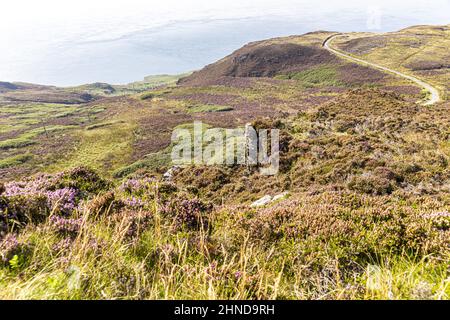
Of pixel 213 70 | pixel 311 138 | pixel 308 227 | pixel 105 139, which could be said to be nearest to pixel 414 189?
pixel 308 227

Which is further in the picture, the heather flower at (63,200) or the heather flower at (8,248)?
Result: the heather flower at (63,200)

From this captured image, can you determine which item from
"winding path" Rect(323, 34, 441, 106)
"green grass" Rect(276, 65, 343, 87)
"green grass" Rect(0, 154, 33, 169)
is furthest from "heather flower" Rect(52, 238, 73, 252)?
"green grass" Rect(276, 65, 343, 87)

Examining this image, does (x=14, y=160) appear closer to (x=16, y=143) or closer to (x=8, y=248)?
(x=16, y=143)

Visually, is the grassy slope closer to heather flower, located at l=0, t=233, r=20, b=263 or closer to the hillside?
the hillside

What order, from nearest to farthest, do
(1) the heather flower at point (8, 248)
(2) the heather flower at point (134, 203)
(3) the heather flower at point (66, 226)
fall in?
(1) the heather flower at point (8, 248)
(3) the heather flower at point (66, 226)
(2) the heather flower at point (134, 203)

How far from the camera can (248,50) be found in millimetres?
130000

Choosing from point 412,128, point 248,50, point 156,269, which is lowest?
point 412,128

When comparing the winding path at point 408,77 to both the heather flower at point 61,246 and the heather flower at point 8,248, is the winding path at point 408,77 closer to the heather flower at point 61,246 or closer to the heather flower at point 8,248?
the heather flower at point 61,246

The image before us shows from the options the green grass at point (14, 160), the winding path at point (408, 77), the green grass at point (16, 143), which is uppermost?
the winding path at point (408, 77)

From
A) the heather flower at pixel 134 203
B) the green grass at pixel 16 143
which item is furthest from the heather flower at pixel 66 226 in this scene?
the green grass at pixel 16 143

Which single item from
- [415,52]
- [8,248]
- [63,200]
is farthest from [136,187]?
[415,52]
